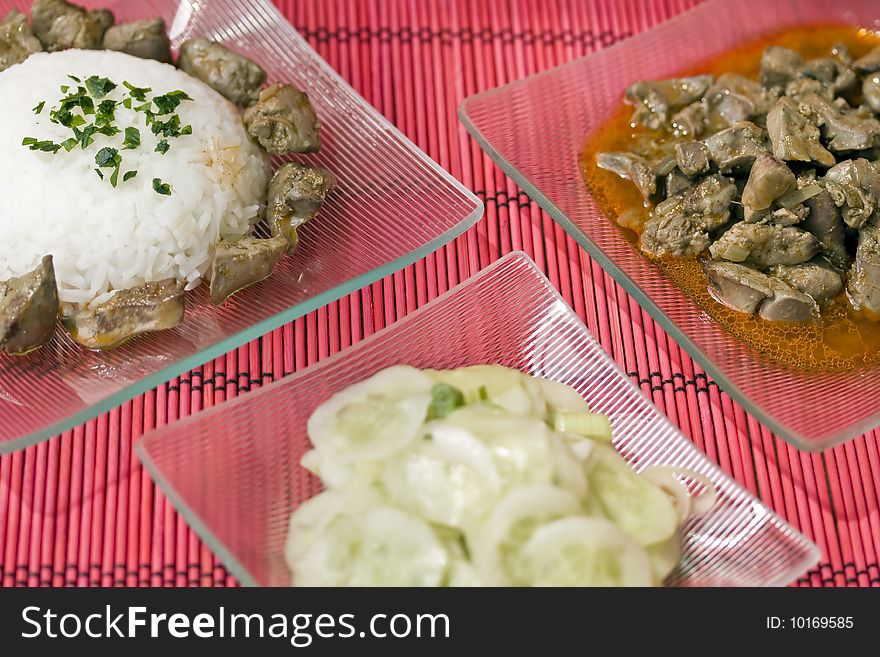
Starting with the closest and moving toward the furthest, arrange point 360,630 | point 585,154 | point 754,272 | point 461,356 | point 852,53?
point 360,630 → point 461,356 → point 754,272 → point 585,154 → point 852,53

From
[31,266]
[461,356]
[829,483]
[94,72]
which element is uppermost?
[94,72]

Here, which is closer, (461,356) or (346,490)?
(346,490)

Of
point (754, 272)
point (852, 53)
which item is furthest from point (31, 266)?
point (852, 53)

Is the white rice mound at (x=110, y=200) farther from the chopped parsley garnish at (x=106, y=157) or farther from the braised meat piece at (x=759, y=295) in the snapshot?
the braised meat piece at (x=759, y=295)

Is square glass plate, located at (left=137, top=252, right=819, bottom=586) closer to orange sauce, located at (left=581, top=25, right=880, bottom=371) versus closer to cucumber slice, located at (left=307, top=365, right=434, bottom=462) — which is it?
cucumber slice, located at (left=307, top=365, right=434, bottom=462)

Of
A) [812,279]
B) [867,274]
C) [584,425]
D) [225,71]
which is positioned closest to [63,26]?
[225,71]

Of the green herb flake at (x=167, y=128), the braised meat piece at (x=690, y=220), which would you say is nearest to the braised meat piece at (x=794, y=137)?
the braised meat piece at (x=690, y=220)

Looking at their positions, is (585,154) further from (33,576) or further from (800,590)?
(33,576)
